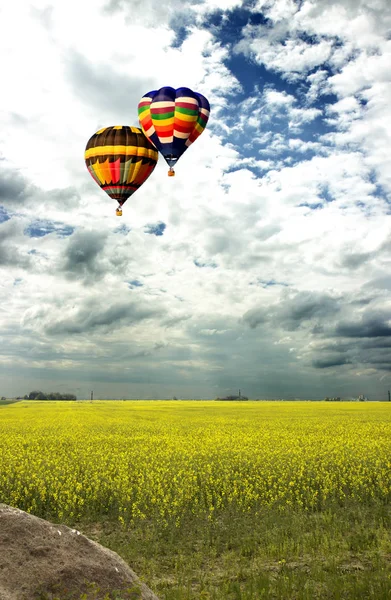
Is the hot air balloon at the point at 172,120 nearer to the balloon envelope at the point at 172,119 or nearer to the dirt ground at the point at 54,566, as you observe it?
the balloon envelope at the point at 172,119

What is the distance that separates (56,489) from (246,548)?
5.76m

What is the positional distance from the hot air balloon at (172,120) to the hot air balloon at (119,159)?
79cm

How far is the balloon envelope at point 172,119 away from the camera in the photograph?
944 inches

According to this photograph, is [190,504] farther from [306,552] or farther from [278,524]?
[306,552]

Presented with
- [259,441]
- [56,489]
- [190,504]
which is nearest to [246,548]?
[190,504]

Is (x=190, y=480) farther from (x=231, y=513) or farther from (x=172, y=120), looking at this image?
(x=172, y=120)

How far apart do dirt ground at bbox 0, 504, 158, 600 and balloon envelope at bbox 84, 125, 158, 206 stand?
2028 centimetres

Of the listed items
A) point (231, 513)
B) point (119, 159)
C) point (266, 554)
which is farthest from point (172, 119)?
point (266, 554)

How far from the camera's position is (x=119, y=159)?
24.4 metres

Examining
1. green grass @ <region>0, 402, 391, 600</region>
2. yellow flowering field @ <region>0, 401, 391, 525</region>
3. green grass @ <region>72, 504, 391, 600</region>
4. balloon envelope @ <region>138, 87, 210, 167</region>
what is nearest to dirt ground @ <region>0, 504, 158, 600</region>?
green grass @ <region>0, 402, 391, 600</region>

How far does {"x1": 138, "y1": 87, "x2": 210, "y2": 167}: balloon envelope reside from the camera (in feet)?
78.7

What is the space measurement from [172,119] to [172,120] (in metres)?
0.05

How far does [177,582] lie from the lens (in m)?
8.12

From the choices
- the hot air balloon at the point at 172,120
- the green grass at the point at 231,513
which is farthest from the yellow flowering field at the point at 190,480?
the hot air balloon at the point at 172,120
